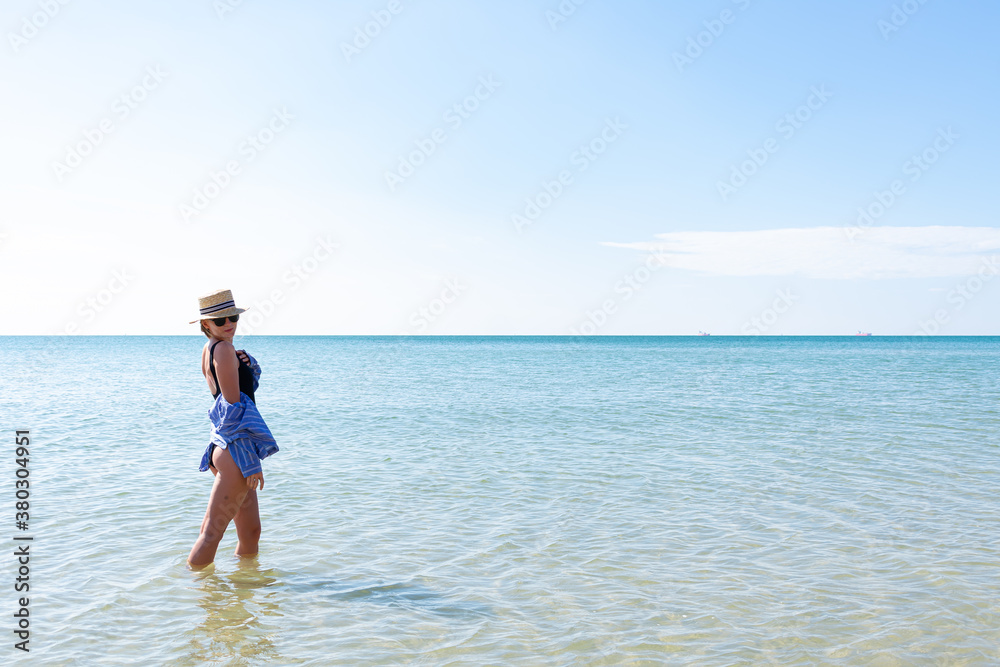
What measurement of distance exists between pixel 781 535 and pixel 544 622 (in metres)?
3.08

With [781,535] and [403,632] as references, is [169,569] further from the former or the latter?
[781,535]

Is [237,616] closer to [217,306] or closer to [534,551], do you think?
[217,306]

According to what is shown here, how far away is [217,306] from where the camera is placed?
5.10 metres

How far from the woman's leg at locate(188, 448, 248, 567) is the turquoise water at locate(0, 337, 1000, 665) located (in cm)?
25

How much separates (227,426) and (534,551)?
2861mm

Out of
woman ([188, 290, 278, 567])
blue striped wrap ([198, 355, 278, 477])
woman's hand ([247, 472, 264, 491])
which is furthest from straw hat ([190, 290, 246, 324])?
woman's hand ([247, 472, 264, 491])

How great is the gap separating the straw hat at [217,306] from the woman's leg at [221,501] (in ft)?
3.48

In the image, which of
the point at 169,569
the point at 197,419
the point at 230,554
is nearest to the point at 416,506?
the point at 230,554

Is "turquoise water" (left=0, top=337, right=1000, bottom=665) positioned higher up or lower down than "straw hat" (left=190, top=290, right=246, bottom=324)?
lower down

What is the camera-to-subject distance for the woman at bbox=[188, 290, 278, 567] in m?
5.08

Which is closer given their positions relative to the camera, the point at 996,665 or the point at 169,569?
the point at 996,665

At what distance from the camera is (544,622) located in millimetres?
4684

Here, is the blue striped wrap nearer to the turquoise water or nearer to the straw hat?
the straw hat

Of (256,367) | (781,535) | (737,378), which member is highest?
(737,378)
